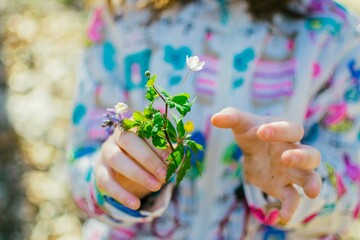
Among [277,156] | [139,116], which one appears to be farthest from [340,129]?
[139,116]

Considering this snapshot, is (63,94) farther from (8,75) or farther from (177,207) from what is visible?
(177,207)

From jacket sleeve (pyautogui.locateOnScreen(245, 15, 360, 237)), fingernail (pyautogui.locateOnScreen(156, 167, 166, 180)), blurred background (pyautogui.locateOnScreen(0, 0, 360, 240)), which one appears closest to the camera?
fingernail (pyautogui.locateOnScreen(156, 167, 166, 180))

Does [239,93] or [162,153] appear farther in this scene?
[239,93]

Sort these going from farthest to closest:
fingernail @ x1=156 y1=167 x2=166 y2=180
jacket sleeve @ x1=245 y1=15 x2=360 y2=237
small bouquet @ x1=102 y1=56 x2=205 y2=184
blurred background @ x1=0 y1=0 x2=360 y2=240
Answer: blurred background @ x1=0 y1=0 x2=360 y2=240, jacket sleeve @ x1=245 y1=15 x2=360 y2=237, fingernail @ x1=156 y1=167 x2=166 y2=180, small bouquet @ x1=102 y1=56 x2=205 y2=184

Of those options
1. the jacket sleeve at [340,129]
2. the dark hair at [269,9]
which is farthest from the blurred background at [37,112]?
the dark hair at [269,9]

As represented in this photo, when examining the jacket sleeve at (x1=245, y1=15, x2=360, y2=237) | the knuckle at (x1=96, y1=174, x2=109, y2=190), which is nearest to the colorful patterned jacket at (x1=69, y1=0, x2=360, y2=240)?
the jacket sleeve at (x1=245, y1=15, x2=360, y2=237)

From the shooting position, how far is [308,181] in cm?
104

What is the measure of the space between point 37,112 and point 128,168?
1613mm

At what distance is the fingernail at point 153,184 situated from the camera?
1021 millimetres

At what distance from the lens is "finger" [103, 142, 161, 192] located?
1030 mm

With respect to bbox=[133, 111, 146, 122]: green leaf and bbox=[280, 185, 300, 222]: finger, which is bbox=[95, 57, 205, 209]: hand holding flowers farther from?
bbox=[280, 185, 300, 222]: finger

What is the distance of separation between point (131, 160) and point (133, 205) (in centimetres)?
8

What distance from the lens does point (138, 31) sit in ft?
4.82

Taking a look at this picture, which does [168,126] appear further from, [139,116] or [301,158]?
[301,158]
